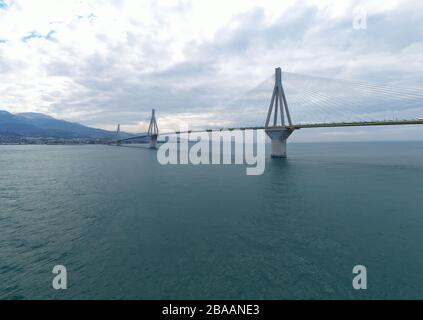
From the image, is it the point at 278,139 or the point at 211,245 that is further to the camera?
the point at 278,139

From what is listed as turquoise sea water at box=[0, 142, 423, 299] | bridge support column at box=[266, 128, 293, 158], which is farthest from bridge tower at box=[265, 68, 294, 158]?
turquoise sea water at box=[0, 142, 423, 299]

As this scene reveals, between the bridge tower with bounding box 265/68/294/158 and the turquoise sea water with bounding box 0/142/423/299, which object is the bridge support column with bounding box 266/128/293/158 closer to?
the bridge tower with bounding box 265/68/294/158

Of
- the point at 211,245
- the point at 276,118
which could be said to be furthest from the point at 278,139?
the point at 211,245

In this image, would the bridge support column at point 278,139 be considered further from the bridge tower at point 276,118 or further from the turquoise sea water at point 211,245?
the turquoise sea water at point 211,245

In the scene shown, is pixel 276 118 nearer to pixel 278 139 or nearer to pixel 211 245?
pixel 278 139

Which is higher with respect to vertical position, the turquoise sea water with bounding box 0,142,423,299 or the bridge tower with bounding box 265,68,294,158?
the bridge tower with bounding box 265,68,294,158

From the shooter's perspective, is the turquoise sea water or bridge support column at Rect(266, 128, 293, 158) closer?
the turquoise sea water

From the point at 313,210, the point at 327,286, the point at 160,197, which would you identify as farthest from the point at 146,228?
the point at 313,210
